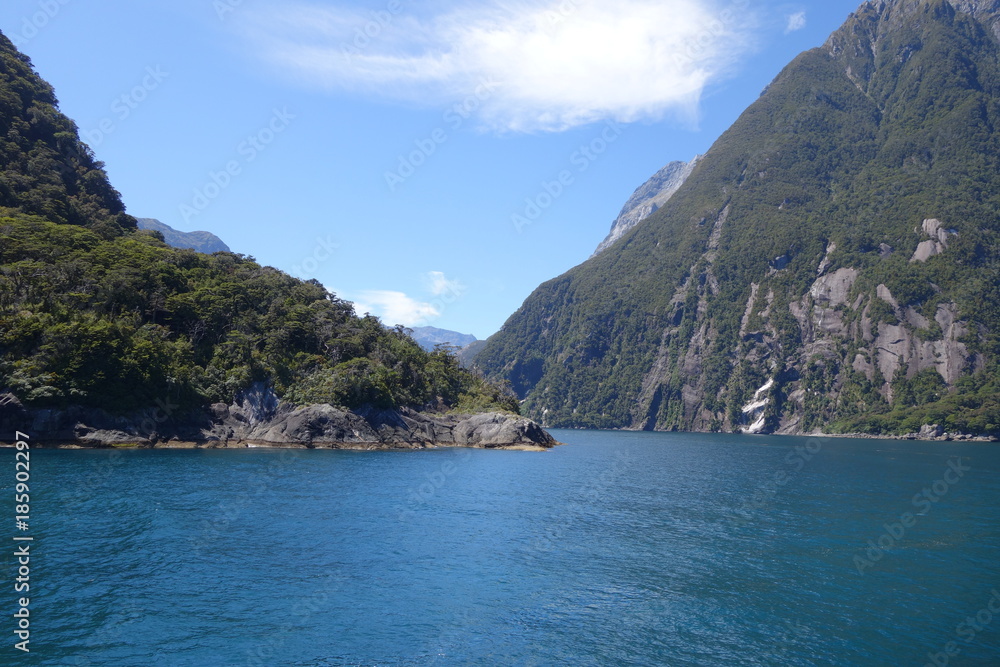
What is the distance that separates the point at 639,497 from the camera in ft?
177

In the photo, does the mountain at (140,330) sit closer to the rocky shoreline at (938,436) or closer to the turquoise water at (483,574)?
the turquoise water at (483,574)

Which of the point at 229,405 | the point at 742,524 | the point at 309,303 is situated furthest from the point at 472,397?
the point at 742,524

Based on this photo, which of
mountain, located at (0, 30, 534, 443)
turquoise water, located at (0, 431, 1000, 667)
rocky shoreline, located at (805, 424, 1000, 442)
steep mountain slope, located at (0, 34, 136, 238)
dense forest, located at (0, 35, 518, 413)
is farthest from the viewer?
rocky shoreline, located at (805, 424, 1000, 442)

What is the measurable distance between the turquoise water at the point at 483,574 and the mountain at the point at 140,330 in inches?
770

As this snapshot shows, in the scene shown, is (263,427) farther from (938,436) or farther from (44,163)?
(938,436)

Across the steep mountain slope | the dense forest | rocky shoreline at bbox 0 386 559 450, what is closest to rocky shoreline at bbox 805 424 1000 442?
rocky shoreline at bbox 0 386 559 450

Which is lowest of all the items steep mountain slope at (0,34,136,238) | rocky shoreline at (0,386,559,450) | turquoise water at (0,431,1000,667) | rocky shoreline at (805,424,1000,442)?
turquoise water at (0,431,1000,667)

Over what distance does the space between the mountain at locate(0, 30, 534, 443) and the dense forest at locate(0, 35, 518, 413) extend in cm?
22

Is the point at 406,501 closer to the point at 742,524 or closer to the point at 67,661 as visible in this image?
the point at 742,524

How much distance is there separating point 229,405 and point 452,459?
3391cm

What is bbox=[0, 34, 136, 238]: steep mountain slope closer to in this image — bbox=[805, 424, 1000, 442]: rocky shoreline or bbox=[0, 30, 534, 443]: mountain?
bbox=[0, 30, 534, 443]: mountain

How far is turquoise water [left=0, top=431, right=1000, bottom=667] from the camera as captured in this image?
2123cm

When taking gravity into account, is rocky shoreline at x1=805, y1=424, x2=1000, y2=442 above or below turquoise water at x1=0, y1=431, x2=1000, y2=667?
above

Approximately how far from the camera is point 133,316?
84250 millimetres
